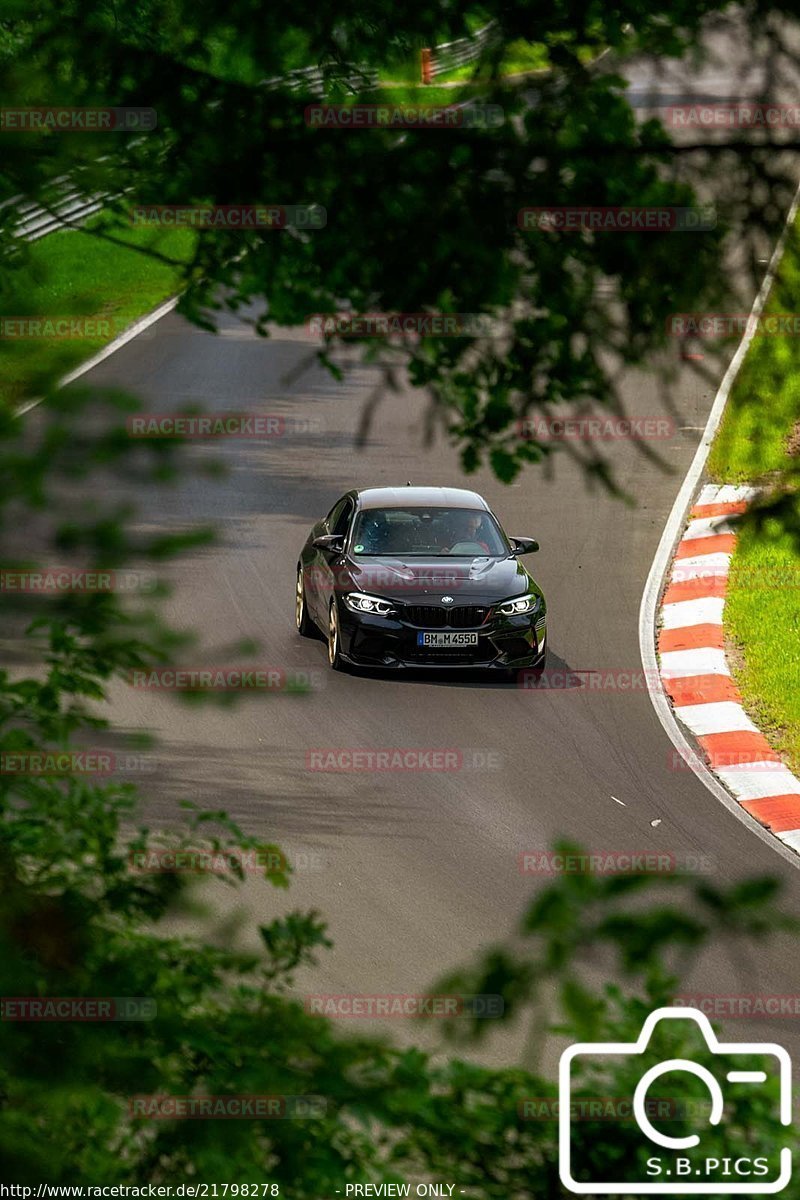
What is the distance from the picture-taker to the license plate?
47.3ft

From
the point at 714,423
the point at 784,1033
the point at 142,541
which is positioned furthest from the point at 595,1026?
the point at 714,423

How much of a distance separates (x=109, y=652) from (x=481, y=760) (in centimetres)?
955

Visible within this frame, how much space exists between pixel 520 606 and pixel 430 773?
2677mm

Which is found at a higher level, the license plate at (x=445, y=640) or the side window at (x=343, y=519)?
the side window at (x=343, y=519)

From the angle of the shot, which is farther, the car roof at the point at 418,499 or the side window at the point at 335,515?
the side window at the point at 335,515

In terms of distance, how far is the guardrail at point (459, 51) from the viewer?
→ 3.69 metres

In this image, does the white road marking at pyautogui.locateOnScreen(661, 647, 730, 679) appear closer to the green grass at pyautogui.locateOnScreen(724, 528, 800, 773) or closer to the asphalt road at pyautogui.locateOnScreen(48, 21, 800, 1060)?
the green grass at pyautogui.locateOnScreen(724, 528, 800, 773)

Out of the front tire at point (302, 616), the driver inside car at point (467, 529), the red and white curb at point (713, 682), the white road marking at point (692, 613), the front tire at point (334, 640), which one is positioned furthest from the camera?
the white road marking at point (692, 613)

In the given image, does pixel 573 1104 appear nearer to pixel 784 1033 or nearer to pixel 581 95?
pixel 581 95

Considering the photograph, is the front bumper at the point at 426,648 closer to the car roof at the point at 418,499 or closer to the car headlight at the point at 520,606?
the car headlight at the point at 520,606

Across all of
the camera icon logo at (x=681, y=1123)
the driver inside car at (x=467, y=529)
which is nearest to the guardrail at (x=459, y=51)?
the camera icon logo at (x=681, y=1123)

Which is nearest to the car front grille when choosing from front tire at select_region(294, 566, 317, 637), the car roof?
the car roof

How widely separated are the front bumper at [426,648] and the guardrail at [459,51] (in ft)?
33.1

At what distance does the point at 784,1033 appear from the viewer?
8.34 metres
